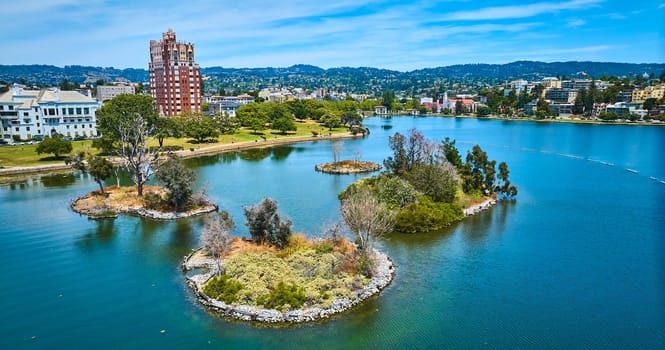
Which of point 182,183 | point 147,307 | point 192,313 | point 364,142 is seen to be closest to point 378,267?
point 192,313

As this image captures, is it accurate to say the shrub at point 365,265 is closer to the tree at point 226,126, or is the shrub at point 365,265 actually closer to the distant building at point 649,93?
the tree at point 226,126

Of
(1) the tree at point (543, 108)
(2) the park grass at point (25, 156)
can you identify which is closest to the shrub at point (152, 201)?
(2) the park grass at point (25, 156)

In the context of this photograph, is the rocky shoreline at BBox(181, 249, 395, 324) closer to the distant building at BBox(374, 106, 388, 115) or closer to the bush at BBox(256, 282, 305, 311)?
the bush at BBox(256, 282, 305, 311)

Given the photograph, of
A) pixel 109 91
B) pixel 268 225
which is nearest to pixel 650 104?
pixel 268 225

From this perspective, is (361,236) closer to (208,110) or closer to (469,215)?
(469,215)

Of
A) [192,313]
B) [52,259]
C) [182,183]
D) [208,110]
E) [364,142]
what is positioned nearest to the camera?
[192,313]

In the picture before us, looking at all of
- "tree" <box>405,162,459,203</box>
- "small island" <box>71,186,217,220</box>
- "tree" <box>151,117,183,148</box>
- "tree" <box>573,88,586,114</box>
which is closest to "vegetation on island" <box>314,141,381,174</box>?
"tree" <box>405,162,459,203</box>
